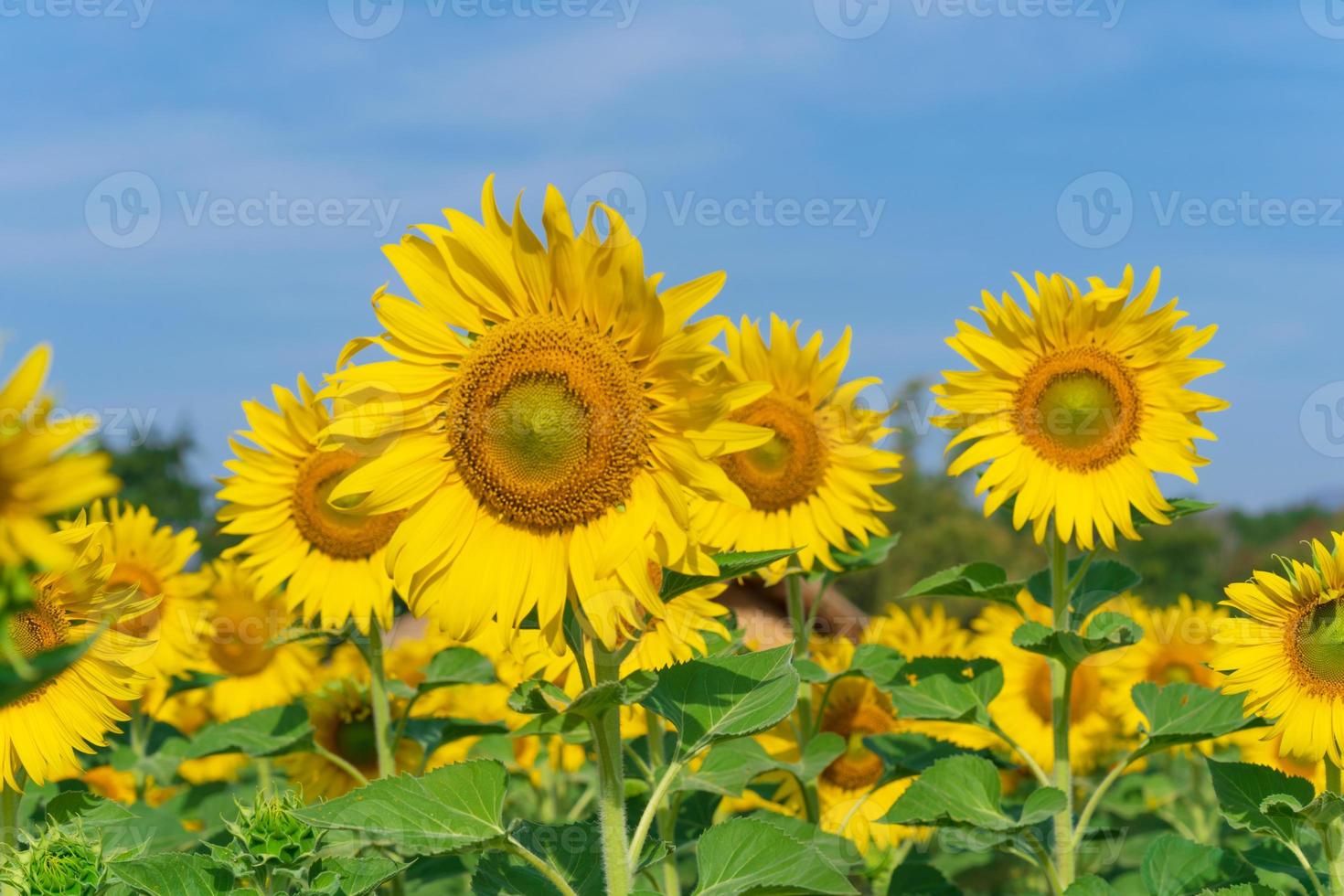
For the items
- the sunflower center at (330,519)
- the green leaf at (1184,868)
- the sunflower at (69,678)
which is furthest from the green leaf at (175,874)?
the green leaf at (1184,868)

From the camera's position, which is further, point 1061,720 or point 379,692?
point 379,692

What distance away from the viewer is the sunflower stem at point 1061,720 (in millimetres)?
4141

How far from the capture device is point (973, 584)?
169 inches

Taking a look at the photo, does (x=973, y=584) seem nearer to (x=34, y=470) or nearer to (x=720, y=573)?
(x=720, y=573)

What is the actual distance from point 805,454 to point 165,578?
3.06 m

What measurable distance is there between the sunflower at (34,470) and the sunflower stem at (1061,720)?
3.12 meters

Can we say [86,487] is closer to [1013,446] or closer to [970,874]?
[1013,446]

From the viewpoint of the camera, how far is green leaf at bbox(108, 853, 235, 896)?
9.57 ft

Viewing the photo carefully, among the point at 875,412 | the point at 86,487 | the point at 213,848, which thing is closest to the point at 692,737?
the point at 213,848

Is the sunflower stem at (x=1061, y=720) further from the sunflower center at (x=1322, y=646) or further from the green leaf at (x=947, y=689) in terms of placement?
the sunflower center at (x=1322, y=646)

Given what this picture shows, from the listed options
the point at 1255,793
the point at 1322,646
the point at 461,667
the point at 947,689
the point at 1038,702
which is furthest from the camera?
the point at 1038,702

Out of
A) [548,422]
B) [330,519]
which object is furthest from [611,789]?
[330,519]

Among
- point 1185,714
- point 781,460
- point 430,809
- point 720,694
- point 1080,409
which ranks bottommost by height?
point 430,809

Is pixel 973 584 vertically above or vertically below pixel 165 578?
above
